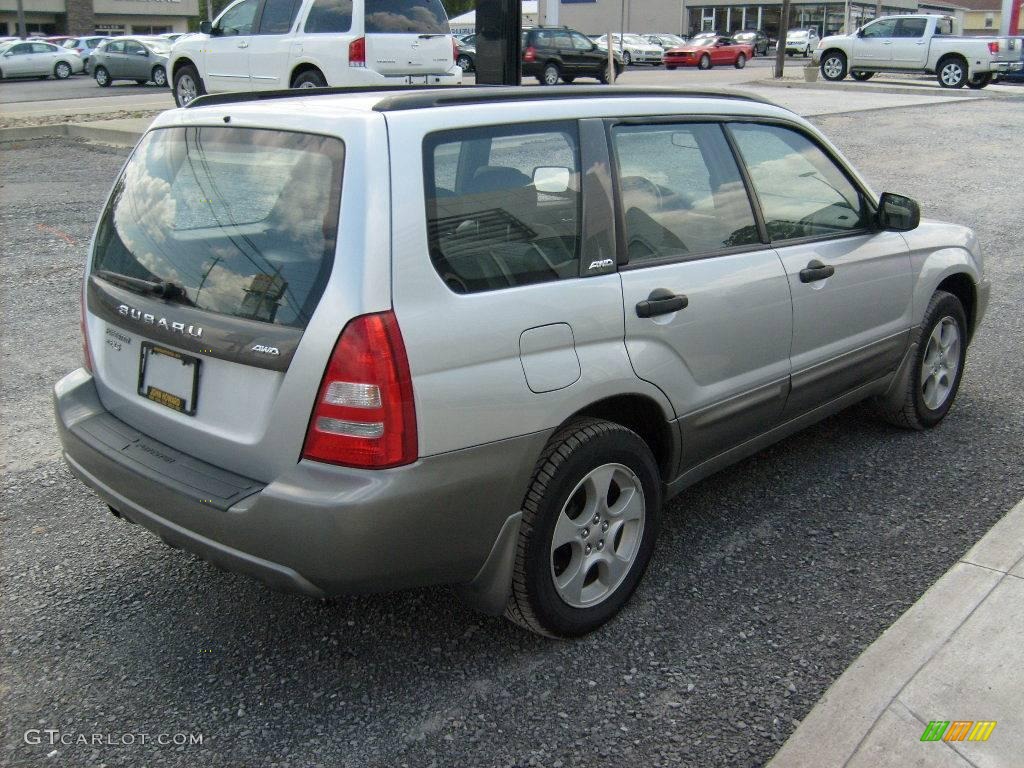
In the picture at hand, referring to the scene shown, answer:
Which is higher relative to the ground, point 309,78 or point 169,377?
point 309,78

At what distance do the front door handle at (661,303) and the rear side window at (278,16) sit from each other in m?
12.7

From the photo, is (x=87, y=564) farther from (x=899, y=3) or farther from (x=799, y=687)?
(x=899, y=3)

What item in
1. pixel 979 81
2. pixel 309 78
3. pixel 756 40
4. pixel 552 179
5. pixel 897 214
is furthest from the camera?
pixel 756 40

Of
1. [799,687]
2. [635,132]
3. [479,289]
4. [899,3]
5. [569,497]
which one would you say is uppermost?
[899,3]

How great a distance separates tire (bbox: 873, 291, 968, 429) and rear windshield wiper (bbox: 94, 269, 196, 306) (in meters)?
3.37

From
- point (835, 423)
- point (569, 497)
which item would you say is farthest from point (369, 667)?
point (835, 423)

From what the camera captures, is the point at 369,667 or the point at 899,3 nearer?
the point at 369,667

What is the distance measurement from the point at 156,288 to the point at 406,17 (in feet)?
40.1

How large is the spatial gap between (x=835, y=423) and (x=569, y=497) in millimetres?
2593

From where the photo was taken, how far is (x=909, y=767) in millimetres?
2578

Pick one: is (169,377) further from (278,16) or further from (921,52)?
(921,52)

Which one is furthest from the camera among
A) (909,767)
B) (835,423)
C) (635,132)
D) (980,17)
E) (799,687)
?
(980,17)

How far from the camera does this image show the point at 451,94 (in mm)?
2984

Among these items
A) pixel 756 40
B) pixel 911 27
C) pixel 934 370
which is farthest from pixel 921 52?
pixel 756 40
